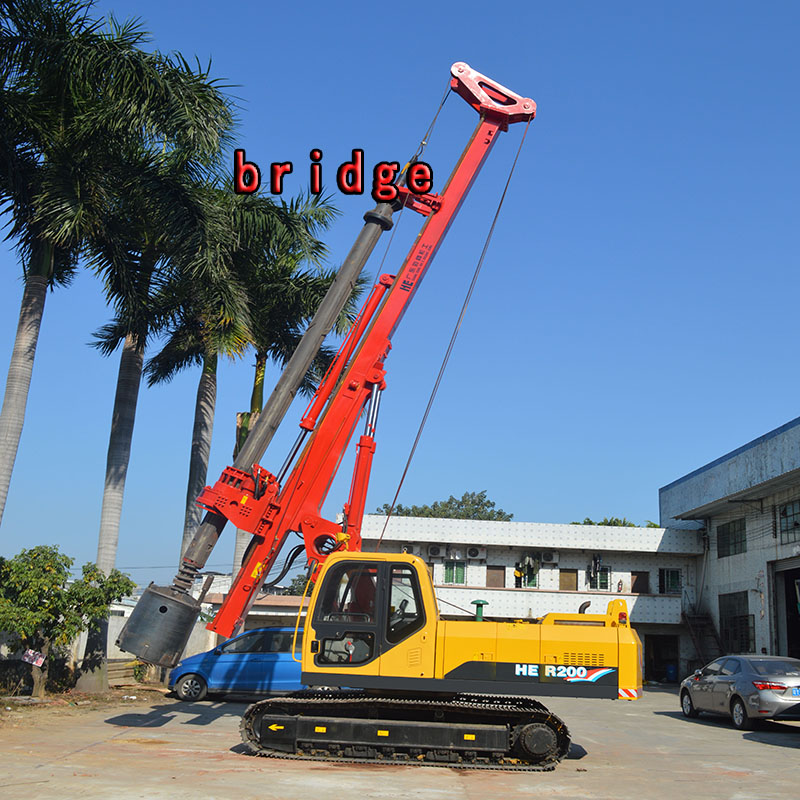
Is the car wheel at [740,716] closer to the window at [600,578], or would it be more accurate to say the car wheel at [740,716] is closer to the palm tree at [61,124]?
the palm tree at [61,124]

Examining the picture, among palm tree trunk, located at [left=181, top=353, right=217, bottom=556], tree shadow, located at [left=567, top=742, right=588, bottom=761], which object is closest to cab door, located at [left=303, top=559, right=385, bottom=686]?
tree shadow, located at [left=567, top=742, right=588, bottom=761]

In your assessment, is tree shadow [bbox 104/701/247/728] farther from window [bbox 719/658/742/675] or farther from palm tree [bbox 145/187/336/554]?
window [bbox 719/658/742/675]

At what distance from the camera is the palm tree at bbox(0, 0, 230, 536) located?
16.6 m

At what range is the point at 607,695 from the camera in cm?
1120

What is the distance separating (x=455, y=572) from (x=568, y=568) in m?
4.94

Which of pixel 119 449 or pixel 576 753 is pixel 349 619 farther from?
pixel 119 449

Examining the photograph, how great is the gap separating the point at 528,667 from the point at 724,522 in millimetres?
26474

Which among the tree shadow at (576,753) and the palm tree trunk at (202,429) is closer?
the tree shadow at (576,753)

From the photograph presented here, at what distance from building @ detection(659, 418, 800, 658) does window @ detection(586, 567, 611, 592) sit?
377cm

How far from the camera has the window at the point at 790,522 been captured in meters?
28.8

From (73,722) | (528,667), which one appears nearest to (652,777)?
(528,667)

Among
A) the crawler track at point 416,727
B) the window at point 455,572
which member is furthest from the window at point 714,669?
the window at point 455,572

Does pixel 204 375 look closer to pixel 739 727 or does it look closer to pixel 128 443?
pixel 128 443

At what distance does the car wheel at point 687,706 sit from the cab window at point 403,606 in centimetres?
1132
